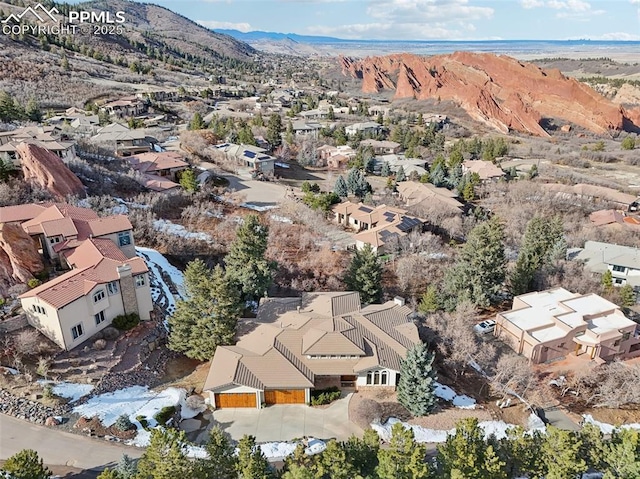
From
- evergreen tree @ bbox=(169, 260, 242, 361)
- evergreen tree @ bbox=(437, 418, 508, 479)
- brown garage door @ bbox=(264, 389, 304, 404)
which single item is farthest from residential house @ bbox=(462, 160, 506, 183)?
evergreen tree @ bbox=(437, 418, 508, 479)

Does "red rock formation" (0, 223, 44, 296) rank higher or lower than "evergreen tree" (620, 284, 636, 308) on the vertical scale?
higher

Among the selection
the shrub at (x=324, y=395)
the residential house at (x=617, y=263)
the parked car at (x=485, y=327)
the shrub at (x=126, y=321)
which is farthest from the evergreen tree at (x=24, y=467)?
the residential house at (x=617, y=263)

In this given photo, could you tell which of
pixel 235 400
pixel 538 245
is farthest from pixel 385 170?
pixel 235 400

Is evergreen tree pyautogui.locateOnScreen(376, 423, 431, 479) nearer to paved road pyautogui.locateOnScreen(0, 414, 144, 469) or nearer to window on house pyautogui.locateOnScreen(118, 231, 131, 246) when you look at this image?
paved road pyautogui.locateOnScreen(0, 414, 144, 469)

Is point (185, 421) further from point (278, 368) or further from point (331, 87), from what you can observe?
point (331, 87)

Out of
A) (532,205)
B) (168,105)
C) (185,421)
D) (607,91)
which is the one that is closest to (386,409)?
(185,421)

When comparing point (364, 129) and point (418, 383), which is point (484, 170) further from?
point (418, 383)
